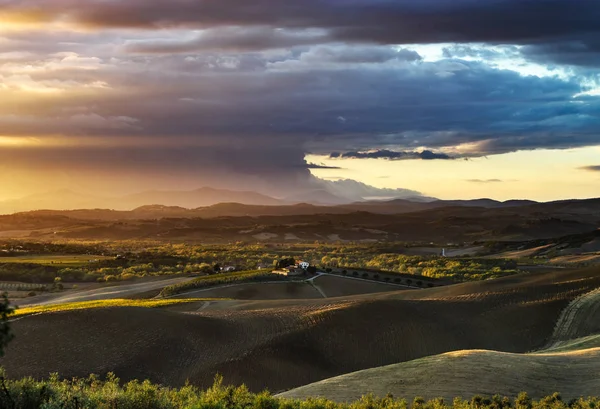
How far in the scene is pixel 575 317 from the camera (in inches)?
1828

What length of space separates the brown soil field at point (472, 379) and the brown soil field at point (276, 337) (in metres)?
8.01

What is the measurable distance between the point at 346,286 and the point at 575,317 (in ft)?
98.7

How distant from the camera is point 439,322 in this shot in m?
46.0

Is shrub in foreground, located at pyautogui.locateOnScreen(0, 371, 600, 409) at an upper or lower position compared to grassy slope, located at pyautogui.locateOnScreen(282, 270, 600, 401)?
upper

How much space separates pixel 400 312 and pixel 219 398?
97.0ft

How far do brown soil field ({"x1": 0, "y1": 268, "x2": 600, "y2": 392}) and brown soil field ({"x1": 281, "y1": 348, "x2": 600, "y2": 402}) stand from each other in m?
8.01

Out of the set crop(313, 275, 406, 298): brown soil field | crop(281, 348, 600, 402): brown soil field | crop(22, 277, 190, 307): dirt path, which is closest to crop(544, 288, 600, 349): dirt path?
crop(281, 348, 600, 402): brown soil field

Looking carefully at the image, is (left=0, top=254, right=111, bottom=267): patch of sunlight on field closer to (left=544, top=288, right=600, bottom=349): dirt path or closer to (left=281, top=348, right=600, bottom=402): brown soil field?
(left=544, top=288, right=600, bottom=349): dirt path

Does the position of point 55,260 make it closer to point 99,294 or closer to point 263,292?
point 99,294

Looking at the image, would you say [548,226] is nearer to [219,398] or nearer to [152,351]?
[152,351]

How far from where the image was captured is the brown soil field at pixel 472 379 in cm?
2516

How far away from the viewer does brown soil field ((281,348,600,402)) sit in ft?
82.5

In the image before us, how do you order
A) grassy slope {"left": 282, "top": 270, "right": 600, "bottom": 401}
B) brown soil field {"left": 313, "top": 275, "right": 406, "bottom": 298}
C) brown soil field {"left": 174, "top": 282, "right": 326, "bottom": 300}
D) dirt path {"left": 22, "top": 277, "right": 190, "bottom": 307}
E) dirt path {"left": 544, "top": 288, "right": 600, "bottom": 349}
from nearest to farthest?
grassy slope {"left": 282, "top": 270, "right": 600, "bottom": 401} < dirt path {"left": 544, "top": 288, "right": 600, "bottom": 349} < brown soil field {"left": 174, "top": 282, "right": 326, "bottom": 300} < dirt path {"left": 22, "top": 277, "right": 190, "bottom": 307} < brown soil field {"left": 313, "top": 275, "right": 406, "bottom": 298}

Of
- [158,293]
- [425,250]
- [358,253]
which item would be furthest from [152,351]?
[425,250]
